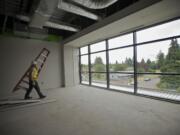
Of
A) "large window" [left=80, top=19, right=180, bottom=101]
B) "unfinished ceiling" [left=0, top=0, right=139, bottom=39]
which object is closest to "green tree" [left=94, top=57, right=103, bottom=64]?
"large window" [left=80, top=19, right=180, bottom=101]

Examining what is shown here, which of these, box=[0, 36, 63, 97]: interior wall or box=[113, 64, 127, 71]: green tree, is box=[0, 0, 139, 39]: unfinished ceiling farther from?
box=[113, 64, 127, 71]: green tree

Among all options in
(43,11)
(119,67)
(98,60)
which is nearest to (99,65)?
(98,60)

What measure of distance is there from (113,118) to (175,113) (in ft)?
5.22

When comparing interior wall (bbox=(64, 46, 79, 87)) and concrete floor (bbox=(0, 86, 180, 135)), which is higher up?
interior wall (bbox=(64, 46, 79, 87))

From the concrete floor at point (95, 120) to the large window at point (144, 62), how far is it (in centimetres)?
89

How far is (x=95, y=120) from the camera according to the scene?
8.33 feet

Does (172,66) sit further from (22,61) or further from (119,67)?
(22,61)

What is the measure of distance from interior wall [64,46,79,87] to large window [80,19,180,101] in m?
1.65

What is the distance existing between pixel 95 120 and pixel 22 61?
4.81 meters

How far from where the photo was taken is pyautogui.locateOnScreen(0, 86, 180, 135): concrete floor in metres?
2.13

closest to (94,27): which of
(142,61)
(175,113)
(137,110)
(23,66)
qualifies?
(142,61)

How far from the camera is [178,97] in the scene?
139 inches

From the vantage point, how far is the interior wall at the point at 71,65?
6.71 metres

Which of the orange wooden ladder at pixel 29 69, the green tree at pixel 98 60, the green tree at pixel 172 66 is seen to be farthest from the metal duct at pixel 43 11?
the green tree at pixel 172 66
